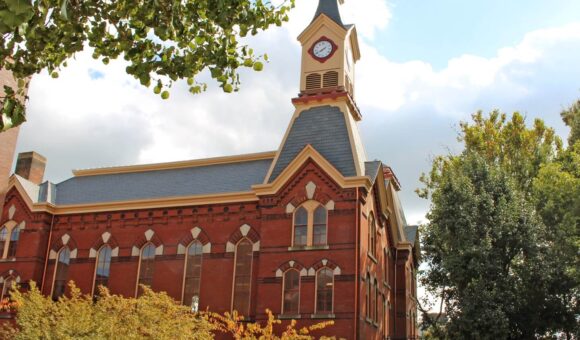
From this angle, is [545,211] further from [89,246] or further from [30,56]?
[30,56]

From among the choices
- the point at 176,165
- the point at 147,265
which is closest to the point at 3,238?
the point at 147,265

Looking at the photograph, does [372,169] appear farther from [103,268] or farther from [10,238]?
[10,238]

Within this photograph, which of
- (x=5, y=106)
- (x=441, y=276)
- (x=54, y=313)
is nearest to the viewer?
(x=5, y=106)

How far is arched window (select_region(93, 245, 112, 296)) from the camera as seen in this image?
34.1 meters

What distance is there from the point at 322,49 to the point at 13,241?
20497 millimetres

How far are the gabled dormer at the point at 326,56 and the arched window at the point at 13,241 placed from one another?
1783 cm

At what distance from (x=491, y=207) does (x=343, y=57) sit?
11.3 m

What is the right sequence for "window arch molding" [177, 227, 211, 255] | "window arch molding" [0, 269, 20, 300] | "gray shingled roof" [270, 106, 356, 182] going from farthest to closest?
"window arch molding" [0, 269, 20, 300]
"window arch molding" [177, 227, 211, 255]
"gray shingled roof" [270, 106, 356, 182]

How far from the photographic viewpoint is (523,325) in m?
29.9

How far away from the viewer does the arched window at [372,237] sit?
1247 inches

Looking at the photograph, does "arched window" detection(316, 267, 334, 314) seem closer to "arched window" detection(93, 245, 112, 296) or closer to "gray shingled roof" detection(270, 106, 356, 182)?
"gray shingled roof" detection(270, 106, 356, 182)

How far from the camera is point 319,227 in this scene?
3012 centimetres

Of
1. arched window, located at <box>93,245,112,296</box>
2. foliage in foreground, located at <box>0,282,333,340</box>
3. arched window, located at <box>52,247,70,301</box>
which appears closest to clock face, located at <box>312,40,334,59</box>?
foliage in foreground, located at <box>0,282,333,340</box>

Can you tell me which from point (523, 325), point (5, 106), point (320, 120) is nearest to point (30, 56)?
point (5, 106)
